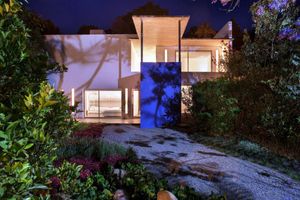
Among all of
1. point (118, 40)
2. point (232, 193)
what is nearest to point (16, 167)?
point (232, 193)

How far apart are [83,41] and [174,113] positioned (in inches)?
338

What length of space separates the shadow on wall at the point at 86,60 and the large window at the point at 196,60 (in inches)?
162

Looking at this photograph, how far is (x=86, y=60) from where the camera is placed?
848 inches

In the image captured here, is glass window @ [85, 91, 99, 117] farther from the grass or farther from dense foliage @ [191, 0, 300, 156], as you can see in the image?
A: the grass

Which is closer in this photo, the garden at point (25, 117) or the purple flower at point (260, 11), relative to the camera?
the garden at point (25, 117)

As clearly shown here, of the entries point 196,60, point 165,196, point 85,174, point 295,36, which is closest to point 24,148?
point 165,196

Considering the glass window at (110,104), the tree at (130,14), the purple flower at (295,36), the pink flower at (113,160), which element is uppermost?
the tree at (130,14)

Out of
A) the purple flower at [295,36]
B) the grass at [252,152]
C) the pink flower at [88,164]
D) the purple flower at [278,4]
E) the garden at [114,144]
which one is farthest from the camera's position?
the purple flower at [278,4]

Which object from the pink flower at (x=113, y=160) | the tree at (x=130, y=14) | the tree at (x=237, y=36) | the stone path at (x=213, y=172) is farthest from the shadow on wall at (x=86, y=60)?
the tree at (x=237, y=36)

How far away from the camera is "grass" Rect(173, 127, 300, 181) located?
8.19 meters

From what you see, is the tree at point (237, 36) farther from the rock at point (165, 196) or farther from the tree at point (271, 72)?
the rock at point (165, 196)

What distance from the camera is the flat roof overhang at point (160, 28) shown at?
50.5 ft

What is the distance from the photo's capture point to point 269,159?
29.5ft

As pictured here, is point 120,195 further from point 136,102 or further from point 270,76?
point 136,102
